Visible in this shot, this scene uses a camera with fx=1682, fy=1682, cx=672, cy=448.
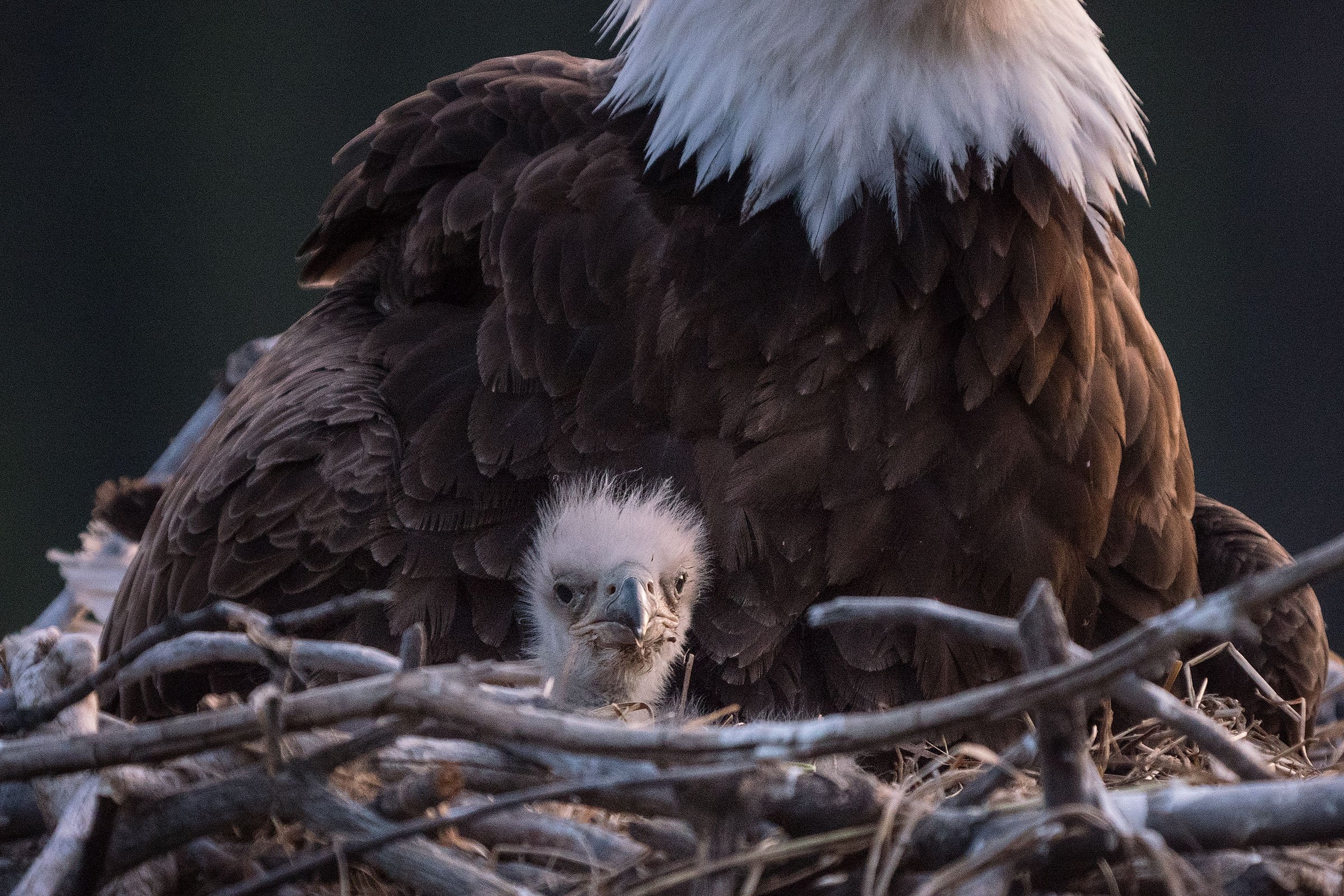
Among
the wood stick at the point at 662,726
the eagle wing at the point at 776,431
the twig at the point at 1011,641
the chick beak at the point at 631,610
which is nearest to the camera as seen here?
the wood stick at the point at 662,726

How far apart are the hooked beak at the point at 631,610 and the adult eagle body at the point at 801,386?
0.21 m

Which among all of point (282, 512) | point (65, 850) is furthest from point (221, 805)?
point (282, 512)

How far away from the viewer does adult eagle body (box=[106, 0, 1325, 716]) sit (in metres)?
1.84

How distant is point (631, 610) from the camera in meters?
1.64

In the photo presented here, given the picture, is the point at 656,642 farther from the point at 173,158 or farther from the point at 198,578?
the point at 173,158

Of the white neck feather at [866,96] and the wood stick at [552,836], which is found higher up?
the white neck feather at [866,96]

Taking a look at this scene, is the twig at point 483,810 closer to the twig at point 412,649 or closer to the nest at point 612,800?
the nest at point 612,800

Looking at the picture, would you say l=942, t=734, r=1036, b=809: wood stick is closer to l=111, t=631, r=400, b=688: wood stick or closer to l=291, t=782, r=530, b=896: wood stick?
l=291, t=782, r=530, b=896: wood stick

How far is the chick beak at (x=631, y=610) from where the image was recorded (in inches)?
64.5

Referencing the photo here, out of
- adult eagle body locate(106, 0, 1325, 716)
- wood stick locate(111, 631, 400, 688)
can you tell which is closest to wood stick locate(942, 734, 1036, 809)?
wood stick locate(111, 631, 400, 688)

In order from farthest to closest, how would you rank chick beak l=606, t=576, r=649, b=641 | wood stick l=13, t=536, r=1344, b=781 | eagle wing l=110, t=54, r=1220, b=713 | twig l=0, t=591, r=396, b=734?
eagle wing l=110, t=54, r=1220, b=713
chick beak l=606, t=576, r=649, b=641
twig l=0, t=591, r=396, b=734
wood stick l=13, t=536, r=1344, b=781

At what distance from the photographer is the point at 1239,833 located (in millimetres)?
1037

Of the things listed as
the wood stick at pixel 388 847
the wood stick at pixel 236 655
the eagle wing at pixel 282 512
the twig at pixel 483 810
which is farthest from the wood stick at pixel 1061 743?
the eagle wing at pixel 282 512

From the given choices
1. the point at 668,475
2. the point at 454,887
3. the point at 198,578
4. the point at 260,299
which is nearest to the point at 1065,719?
the point at 454,887
